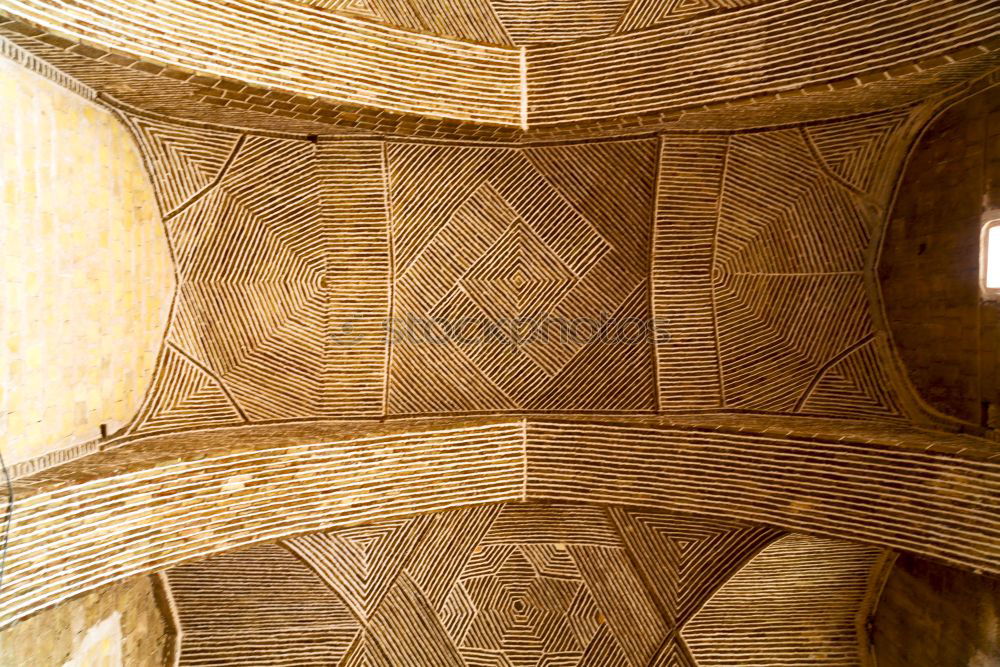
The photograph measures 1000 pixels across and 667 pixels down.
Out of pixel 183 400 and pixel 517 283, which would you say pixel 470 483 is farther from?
pixel 183 400

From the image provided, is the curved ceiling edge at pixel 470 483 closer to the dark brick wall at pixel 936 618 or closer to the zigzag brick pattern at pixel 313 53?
the dark brick wall at pixel 936 618

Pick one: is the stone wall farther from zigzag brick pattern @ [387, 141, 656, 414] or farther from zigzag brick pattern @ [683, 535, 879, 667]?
zigzag brick pattern @ [683, 535, 879, 667]

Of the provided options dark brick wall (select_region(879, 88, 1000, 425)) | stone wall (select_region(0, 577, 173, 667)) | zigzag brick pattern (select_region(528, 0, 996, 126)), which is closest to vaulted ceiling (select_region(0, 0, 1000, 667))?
zigzag brick pattern (select_region(528, 0, 996, 126))

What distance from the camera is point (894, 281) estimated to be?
540cm

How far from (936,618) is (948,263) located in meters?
2.71

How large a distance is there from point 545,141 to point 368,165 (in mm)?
1538

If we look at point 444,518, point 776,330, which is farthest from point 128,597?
point 776,330

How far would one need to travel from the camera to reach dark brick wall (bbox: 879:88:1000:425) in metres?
4.66

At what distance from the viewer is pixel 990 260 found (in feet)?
15.2

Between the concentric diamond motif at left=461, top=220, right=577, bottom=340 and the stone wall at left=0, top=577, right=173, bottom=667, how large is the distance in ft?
11.9

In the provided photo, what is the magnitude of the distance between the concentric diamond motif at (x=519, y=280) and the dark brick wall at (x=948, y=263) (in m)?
2.69

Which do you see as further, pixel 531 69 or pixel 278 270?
pixel 278 270

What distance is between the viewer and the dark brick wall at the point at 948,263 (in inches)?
183

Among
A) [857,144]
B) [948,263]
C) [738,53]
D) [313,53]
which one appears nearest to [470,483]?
[313,53]
